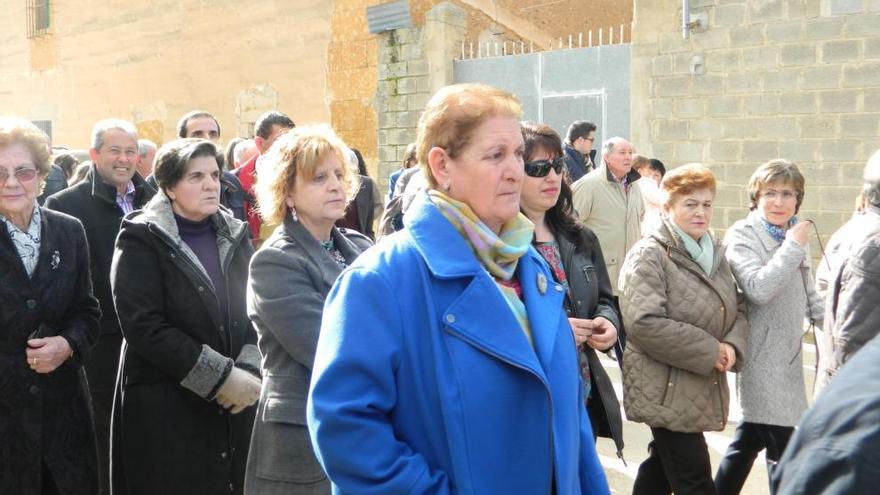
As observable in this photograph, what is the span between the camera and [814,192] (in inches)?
354

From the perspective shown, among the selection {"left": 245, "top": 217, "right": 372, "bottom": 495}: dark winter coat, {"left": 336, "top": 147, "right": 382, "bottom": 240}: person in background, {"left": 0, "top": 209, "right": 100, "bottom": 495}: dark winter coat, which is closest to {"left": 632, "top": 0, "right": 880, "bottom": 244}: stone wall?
{"left": 336, "top": 147, "right": 382, "bottom": 240}: person in background

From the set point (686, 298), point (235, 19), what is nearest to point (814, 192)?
point (686, 298)

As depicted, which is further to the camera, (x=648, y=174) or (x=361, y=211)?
(x=648, y=174)

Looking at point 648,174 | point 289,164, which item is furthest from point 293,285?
point 648,174

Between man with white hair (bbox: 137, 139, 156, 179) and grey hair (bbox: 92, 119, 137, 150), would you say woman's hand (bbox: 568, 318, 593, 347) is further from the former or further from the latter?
man with white hair (bbox: 137, 139, 156, 179)

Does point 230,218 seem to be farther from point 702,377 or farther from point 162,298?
point 702,377

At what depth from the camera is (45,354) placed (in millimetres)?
3504

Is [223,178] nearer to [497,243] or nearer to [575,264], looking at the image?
[575,264]

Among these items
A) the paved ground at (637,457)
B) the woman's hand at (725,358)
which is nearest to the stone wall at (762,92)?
the paved ground at (637,457)

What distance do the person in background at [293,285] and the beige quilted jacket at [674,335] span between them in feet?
4.52

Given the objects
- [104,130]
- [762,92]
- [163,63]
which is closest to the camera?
[104,130]

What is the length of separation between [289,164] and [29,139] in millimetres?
1159

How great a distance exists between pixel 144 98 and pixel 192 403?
1610 centimetres

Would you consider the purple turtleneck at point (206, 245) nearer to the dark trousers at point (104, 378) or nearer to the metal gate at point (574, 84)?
the dark trousers at point (104, 378)
